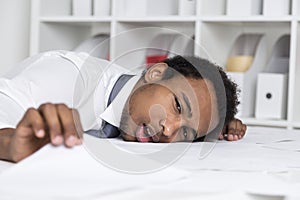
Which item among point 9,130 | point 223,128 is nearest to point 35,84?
point 9,130

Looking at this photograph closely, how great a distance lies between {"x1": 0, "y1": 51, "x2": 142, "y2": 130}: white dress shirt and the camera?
44.9 inches

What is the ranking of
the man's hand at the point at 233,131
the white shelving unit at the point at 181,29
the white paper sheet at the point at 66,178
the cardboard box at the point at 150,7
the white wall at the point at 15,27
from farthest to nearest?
the white wall at the point at 15,27 → the cardboard box at the point at 150,7 → the white shelving unit at the point at 181,29 → the man's hand at the point at 233,131 → the white paper sheet at the point at 66,178

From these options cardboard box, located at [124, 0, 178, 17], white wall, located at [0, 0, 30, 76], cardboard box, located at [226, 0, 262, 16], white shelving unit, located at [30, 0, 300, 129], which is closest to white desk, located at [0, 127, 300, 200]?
white shelving unit, located at [30, 0, 300, 129]

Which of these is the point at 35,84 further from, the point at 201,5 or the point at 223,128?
the point at 201,5

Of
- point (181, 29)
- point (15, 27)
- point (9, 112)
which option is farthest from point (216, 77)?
point (15, 27)

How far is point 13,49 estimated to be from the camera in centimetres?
244

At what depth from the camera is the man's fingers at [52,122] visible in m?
0.73

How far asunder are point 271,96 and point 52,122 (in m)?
1.36

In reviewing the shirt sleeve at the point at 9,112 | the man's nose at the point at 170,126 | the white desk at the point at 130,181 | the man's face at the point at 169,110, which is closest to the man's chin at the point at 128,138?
the man's face at the point at 169,110

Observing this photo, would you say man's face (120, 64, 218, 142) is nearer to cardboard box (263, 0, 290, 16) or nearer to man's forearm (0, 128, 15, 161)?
man's forearm (0, 128, 15, 161)

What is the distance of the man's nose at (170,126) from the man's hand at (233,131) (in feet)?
0.75

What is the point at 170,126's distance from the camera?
3.63ft

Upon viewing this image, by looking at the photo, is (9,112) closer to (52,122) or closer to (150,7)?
(52,122)

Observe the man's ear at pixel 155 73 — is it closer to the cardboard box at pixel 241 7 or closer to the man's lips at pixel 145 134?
the man's lips at pixel 145 134
